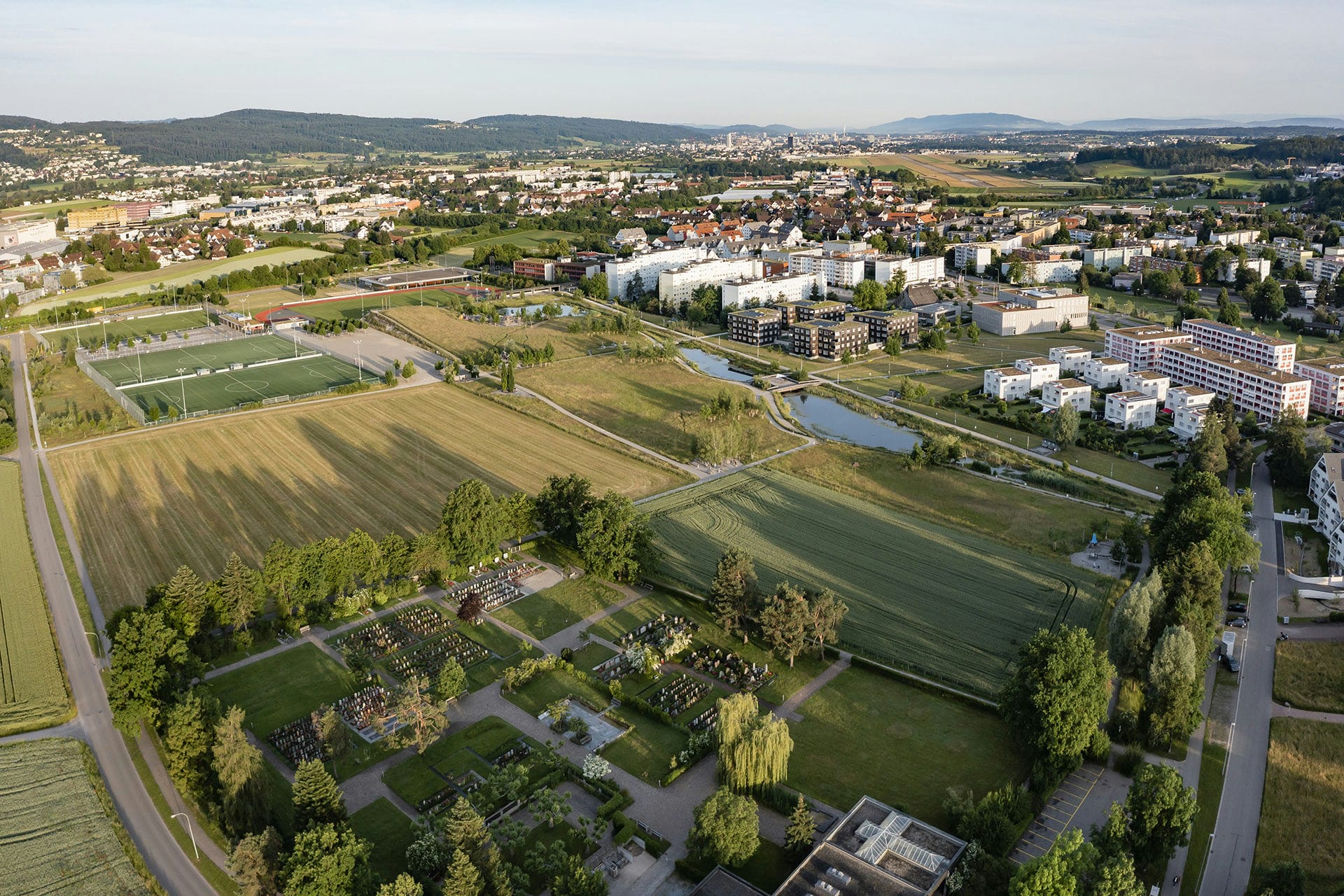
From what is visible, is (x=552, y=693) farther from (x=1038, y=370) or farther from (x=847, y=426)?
(x=1038, y=370)

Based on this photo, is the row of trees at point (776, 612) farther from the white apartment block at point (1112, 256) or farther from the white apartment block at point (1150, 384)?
the white apartment block at point (1112, 256)

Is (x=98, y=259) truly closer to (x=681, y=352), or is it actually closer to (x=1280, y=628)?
(x=681, y=352)

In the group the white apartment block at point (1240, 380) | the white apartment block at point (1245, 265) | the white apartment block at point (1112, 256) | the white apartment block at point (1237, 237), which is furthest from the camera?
the white apartment block at point (1237, 237)

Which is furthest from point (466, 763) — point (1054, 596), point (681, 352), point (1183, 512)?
point (681, 352)

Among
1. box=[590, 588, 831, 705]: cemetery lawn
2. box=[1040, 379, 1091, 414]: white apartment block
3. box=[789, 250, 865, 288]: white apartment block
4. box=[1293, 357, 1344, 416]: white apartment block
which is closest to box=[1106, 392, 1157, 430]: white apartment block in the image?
box=[1040, 379, 1091, 414]: white apartment block

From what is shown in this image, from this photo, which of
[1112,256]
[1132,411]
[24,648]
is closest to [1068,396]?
[1132,411]

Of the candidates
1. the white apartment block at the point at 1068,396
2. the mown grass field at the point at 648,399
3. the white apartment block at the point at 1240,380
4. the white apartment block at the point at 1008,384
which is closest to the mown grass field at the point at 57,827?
the mown grass field at the point at 648,399
